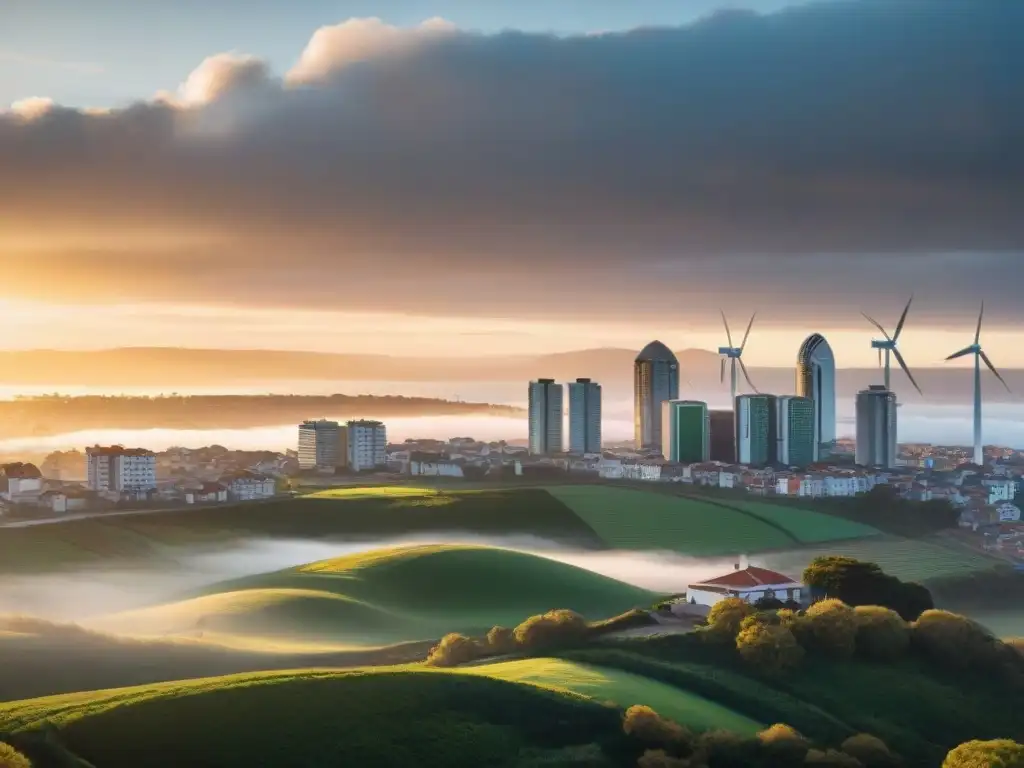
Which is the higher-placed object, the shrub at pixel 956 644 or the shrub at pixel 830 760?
the shrub at pixel 956 644

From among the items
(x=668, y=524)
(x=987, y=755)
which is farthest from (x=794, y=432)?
(x=987, y=755)

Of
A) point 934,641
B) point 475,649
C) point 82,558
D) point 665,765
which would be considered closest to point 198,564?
point 82,558

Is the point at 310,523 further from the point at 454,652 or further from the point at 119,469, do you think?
the point at 454,652

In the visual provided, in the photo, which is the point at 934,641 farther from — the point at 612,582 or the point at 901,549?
the point at 901,549

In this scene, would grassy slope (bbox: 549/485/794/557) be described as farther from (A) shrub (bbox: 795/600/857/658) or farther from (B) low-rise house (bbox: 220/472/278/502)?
(A) shrub (bbox: 795/600/857/658)

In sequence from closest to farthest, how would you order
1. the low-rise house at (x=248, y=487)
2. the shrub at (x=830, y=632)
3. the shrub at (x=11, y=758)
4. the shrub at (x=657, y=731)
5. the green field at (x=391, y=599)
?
1. the shrub at (x=11, y=758)
2. the shrub at (x=657, y=731)
3. the shrub at (x=830, y=632)
4. the green field at (x=391, y=599)
5. the low-rise house at (x=248, y=487)

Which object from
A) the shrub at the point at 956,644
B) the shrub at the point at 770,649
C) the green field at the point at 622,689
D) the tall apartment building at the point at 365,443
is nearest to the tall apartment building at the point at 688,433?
the tall apartment building at the point at 365,443

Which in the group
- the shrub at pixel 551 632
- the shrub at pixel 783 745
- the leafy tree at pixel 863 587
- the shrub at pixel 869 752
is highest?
the leafy tree at pixel 863 587

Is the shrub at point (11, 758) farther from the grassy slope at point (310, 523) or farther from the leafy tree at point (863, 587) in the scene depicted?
the grassy slope at point (310, 523)
